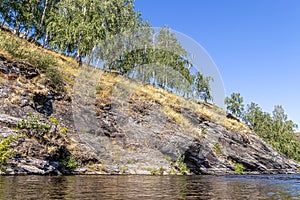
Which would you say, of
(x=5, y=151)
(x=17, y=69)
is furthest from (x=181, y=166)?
(x=17, y=69)

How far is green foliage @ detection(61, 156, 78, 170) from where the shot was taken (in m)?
20.2

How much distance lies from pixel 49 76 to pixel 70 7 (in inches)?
1004

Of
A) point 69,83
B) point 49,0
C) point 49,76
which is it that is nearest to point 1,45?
point 49,76

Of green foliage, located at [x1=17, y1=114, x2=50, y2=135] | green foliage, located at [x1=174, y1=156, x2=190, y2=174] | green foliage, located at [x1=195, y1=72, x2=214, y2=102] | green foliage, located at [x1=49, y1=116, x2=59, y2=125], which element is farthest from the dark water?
green foliage, located at [x1=195, y1=72, x2=214, y2=102]

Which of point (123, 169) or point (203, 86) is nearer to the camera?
point (123, 169)

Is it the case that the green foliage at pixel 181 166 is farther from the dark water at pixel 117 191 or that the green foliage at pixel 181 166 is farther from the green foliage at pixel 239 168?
the dark water at pixel 117 191

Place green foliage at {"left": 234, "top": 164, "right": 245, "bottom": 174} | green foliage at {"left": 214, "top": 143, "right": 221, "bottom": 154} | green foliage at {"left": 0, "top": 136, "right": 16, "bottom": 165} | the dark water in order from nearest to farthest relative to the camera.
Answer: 1. the dark water
2. green foliage at {"left": 0, "top": 136, "right": 16, "bottom": 165}
3. green foliage at {"left": 234, "top": 164, "right": 245, "bottom": 174}
4. green foliage at {"left": 214, "top": 143, "right": 221, "bottom": 154}

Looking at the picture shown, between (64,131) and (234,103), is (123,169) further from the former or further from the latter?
(234,103)

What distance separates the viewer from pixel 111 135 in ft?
93.4

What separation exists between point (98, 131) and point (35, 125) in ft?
28.2

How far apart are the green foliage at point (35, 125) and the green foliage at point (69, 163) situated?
108 inches

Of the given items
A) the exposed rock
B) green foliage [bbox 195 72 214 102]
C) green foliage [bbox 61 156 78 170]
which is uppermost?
green foliage [bbox 195 72 214 102]

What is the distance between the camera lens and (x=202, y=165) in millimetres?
32906

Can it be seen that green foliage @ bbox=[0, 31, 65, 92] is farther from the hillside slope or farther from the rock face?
the rock face
